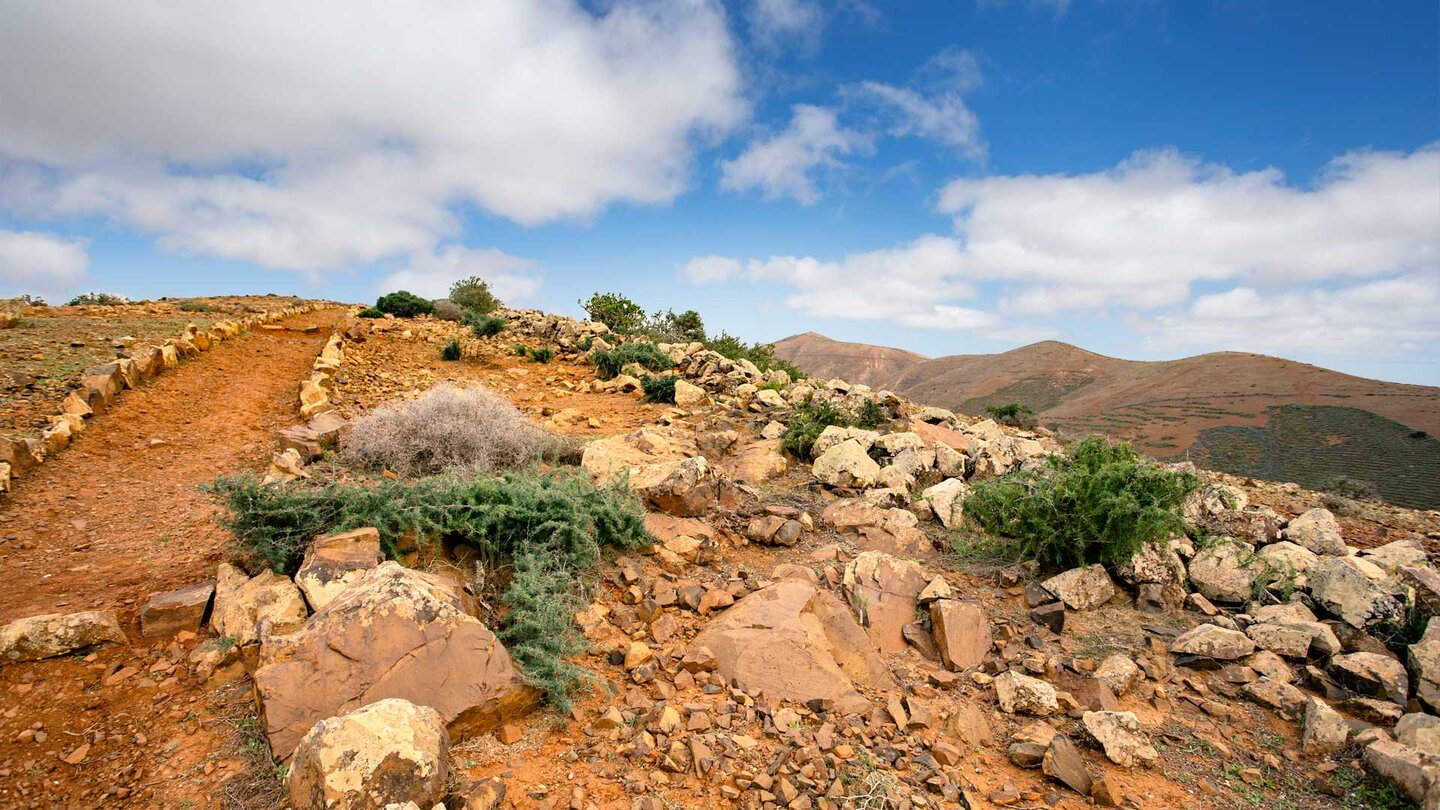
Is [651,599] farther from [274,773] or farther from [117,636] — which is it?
[117,636]

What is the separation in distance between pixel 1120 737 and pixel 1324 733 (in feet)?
3.61

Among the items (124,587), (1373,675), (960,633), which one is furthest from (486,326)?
(1373,675)

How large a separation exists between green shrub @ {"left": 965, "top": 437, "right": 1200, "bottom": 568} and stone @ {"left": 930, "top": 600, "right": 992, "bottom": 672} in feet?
3.63

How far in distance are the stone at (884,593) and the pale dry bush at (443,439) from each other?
11.2 feet

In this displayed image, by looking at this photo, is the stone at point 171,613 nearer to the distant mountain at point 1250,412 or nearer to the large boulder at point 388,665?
the large boulder at point 388,665

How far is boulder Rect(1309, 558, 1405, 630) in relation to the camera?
374 centimetres

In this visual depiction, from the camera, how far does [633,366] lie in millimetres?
10922

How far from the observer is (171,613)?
10.4 feet

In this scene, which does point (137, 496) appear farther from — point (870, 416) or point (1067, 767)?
point (870, 416)

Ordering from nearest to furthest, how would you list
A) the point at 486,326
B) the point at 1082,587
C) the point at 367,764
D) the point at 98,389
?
the point at 367,764 → the point at 1082,587 → the point at 98,389 → the point at 486,326

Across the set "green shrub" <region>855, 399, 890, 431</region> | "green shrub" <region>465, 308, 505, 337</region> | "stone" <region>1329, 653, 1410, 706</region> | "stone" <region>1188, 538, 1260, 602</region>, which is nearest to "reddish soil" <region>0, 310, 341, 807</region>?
"stone" <region>1329, 653, 1410, 706</region>

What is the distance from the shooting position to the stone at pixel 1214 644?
3545mm

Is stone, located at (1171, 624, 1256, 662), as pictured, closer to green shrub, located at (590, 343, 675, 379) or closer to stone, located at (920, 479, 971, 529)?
stone, located at (920, 479, 971, 529)

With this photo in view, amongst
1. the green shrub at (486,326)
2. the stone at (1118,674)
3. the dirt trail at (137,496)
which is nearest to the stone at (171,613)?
the dirt trail at (137,496)
